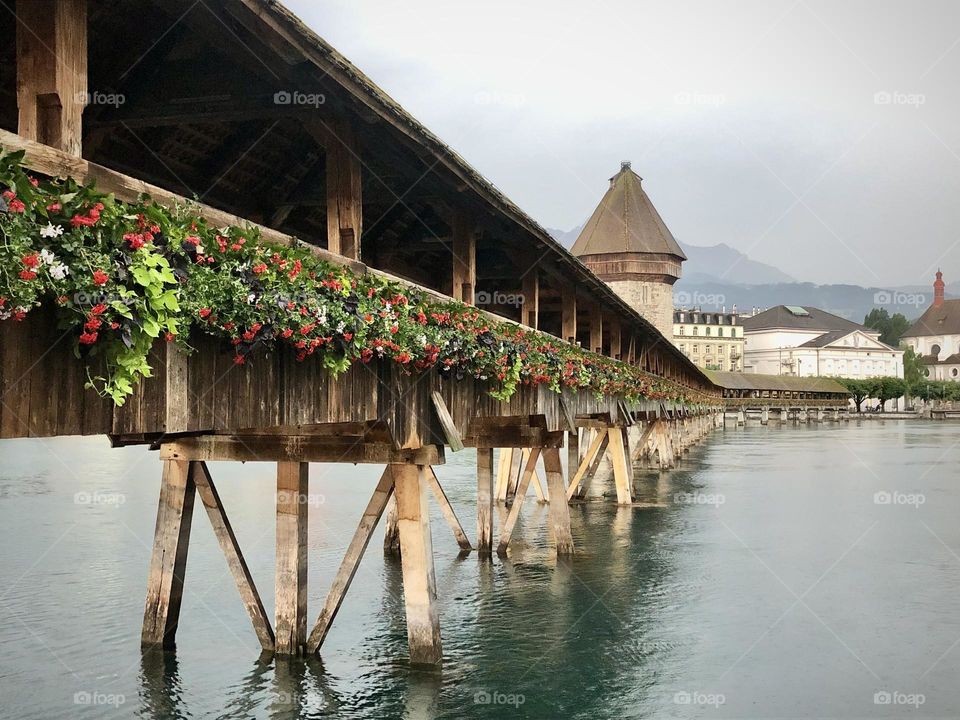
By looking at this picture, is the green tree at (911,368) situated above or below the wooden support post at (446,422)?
above

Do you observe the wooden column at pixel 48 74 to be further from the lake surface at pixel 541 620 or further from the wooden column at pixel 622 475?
the wooden column at pixel 622 475

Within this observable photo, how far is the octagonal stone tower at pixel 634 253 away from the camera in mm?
55156

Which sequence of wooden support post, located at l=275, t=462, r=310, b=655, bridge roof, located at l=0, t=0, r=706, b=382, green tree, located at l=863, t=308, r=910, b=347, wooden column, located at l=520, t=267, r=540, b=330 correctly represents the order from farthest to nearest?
green tree, located at l=863, t=308, r=910, b=347, wooden column, located at l=520, t=267, r=540, b=330, wooden support post, located at l=275, t=462, r=310, b=655, bridge roof, located at l=0, t=0, r=706, b=382

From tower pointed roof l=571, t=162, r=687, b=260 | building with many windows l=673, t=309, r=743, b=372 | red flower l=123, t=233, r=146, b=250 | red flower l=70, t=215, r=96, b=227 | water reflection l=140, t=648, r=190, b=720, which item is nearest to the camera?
red flower l=70, t=215, r=96, b=227

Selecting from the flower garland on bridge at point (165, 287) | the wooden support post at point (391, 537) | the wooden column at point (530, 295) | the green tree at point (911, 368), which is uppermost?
the green tree at point (911, 368)

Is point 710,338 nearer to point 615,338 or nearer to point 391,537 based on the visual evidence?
point 615,338

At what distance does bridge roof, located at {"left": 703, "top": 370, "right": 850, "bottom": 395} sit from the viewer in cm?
8000

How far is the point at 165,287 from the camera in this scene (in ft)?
14.1

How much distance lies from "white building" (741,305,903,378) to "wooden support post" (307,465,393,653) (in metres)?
107

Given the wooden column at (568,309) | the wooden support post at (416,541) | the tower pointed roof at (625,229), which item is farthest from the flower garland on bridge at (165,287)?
the tower pointed roof at (625,229)

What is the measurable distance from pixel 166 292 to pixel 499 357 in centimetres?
547

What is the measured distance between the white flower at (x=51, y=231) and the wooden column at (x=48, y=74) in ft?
2.93

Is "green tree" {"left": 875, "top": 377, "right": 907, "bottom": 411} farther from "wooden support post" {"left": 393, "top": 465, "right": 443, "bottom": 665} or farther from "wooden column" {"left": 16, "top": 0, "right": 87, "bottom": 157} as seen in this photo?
"wooden column" {"left": 16, "top": 0, "right": 87, "bottom": 157}

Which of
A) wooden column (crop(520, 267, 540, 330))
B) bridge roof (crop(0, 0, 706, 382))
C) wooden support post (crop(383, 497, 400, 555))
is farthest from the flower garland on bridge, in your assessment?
wooden support post (crop(383, 497, 400, 555))
